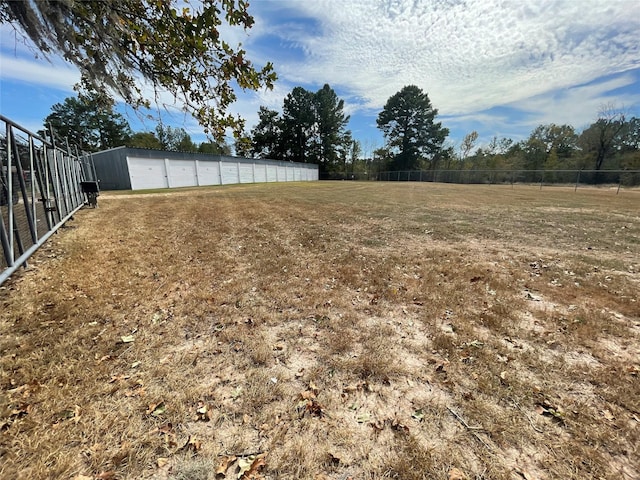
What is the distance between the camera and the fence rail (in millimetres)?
3270

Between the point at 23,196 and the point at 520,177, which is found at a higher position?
the point at 520,177

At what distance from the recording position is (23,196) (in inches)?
146

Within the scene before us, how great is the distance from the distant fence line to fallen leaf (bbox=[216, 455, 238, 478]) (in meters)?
34.2

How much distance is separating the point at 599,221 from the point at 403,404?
444 inches

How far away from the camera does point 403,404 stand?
2.05 m

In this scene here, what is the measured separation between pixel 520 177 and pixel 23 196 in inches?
1760

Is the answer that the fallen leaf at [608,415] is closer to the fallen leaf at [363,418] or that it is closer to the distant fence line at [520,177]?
the fallen leaf at [363,418]

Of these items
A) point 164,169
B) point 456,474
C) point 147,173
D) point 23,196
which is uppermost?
point 164,169

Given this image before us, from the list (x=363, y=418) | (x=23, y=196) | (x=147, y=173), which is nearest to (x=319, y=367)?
(x=363, y=418)

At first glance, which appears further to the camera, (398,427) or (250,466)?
(398,427)

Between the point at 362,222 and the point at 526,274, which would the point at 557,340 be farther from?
the point at 362,222

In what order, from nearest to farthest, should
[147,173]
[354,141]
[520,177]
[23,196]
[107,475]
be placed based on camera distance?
1. [107,475]
2. [23,196]
3. [147,173]
4. [520,177]
5. [354,141]

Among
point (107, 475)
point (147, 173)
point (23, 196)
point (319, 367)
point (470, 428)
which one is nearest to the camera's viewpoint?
point (107, 475)

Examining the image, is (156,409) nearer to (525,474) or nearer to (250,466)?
(250,466)
